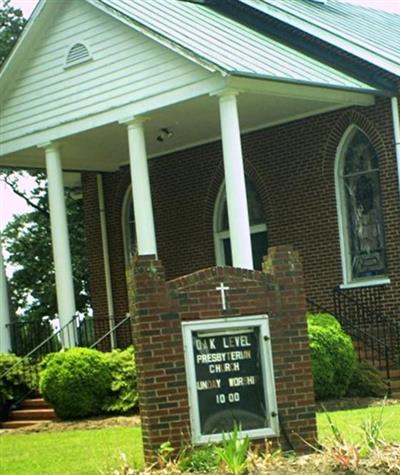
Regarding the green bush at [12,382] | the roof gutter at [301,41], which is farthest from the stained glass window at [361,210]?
the green bush at [12,382]

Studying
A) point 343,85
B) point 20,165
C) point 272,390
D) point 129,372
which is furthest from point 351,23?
point 272,390

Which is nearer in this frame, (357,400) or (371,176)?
(357,400)

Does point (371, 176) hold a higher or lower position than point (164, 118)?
lower

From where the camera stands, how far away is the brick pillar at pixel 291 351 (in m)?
11.2

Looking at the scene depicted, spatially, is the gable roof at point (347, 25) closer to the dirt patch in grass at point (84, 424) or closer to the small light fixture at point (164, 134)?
the small light fixture at point (164, 134)

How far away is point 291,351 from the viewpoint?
11.3m

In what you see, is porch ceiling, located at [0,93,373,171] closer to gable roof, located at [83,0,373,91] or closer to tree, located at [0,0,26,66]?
gable roof, located at [83,0,373,91]

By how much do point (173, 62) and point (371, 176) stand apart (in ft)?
14.6

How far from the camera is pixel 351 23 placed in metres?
25.9

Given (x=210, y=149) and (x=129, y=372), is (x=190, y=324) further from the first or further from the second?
(x=210, y=149)

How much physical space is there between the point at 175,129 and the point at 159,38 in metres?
3.62

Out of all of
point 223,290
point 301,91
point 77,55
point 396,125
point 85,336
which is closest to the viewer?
point 223,290

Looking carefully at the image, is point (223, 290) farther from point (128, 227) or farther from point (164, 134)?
point (128, 227)

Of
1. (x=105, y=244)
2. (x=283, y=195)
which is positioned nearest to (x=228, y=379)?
(x=283, y=195)
